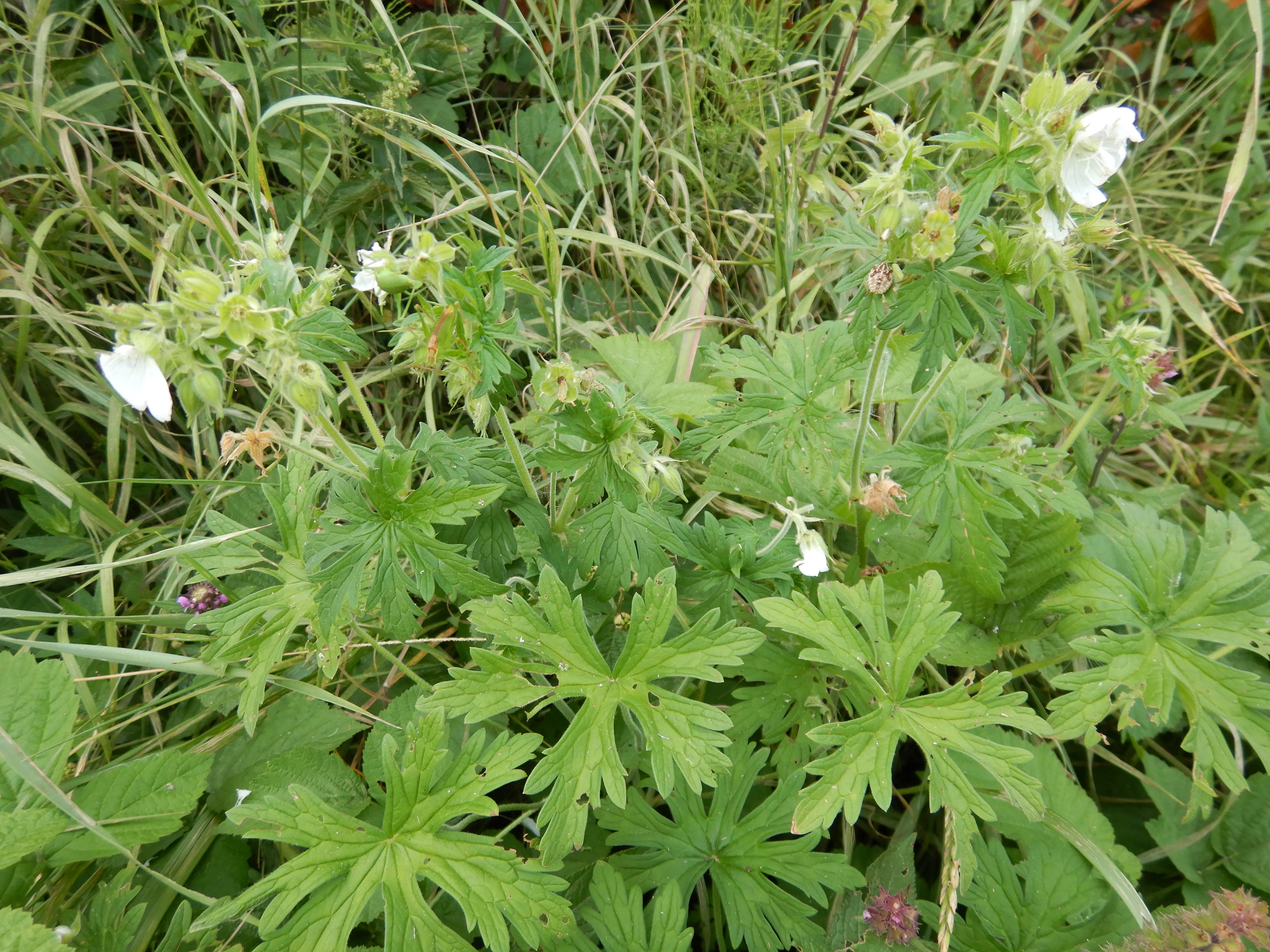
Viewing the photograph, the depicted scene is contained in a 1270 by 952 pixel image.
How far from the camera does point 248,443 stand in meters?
1.63

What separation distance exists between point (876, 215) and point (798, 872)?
4.34 ft

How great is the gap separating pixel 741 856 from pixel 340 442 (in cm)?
121

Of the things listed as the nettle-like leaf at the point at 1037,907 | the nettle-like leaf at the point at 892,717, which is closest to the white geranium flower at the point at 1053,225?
the nettle-like leaf at the point at 892,717

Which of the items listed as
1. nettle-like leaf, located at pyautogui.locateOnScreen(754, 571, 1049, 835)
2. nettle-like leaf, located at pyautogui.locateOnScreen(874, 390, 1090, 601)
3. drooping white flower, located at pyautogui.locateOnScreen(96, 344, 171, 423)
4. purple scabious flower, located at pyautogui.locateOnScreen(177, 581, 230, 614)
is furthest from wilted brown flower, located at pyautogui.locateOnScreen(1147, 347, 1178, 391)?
purple scabious flower, located at pyautogui.locateOnScreen(177, 581, 230, 614)

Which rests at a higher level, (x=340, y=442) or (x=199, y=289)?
(x=199, y=289)

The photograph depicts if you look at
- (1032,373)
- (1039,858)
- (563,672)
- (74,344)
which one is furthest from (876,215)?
(74,344)

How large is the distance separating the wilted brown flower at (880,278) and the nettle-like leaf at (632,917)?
1252mm

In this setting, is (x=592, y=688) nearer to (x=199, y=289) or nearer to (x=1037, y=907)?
(x=199, y=289)

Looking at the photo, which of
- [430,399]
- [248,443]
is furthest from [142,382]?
[430,399]

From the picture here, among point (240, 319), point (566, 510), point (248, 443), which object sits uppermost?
point (240, 319)

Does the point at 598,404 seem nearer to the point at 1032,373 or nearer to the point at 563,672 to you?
the point at 563,672

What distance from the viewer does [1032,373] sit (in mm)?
2799

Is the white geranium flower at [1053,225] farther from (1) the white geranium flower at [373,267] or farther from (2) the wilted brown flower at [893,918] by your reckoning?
(2) the wilted brown flower at [893,918]

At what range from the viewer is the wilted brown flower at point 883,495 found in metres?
1.68
